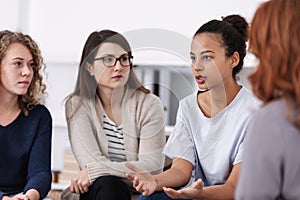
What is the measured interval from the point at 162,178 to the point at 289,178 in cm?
70

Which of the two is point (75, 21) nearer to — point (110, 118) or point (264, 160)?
point (110, 118)

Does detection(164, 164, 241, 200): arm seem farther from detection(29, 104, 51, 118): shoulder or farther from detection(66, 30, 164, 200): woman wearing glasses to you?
detection(29, 104, 51, 118): shoulder

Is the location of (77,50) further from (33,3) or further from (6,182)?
(6,182)

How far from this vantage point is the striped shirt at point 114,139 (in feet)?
6.15

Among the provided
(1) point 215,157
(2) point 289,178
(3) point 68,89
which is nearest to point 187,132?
(1) point 215,157

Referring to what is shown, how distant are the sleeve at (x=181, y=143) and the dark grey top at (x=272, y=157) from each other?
705 mm

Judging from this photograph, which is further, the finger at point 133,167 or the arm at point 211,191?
the finger at point 133,167

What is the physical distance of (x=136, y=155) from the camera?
185cm

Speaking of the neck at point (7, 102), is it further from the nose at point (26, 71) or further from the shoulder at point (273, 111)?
the shoulder at point (273, 111)

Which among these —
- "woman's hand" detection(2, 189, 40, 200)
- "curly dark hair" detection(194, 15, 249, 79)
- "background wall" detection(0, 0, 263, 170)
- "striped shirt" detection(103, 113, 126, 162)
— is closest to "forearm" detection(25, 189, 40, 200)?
"woman's hand" detection(2, 189, 40, 200)

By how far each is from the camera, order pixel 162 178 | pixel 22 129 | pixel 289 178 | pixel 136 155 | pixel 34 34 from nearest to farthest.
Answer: pixel 289 178 → pixel 162 178 → pixel 136 155 → pixel 22 129 → pixel 34 34

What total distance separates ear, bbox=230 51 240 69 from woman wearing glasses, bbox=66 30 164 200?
0.28m

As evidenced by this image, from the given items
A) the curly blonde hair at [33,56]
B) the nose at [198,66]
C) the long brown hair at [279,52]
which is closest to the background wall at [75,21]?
the curly blonde hair at [33,56]

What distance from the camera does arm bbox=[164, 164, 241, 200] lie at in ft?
4.95
